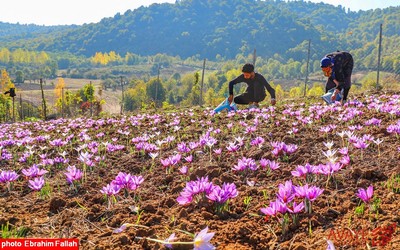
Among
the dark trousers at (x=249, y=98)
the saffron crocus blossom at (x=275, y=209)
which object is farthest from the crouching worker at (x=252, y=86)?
the saffron crocus blossom at (x=275, y=209)

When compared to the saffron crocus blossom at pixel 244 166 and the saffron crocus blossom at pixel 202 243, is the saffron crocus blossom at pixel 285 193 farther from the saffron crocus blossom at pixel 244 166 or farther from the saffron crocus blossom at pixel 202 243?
the saffron crocus blossom at pixel 244 166

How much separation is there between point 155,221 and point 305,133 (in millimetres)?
3296

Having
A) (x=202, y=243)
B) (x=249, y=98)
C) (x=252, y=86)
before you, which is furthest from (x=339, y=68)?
(x=202, y=243)

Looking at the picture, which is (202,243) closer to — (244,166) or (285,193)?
(285,193)

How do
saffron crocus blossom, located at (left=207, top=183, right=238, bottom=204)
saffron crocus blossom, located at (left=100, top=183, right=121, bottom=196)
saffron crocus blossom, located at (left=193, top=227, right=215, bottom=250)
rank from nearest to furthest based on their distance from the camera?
saffron crocus blossom, located at (left=193, top=227, right=215, bottom=250)
saffron crocus blossom, located at (left=207, top=183, right=238, bottom=204)
saffron crocus blossom, located at (left=100, top=183, right=121, bottom=196)

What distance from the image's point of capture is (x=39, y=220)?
2.52m

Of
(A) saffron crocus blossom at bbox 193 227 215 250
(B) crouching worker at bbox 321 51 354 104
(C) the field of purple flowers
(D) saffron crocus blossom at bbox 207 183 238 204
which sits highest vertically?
A: (B) crouching worker at bbox 321 51 354 104

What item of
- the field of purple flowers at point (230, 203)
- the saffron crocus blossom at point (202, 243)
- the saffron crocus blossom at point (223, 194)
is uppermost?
the saffron crocus blossom at point (202, 243)

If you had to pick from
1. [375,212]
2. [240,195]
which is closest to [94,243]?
[240,195]

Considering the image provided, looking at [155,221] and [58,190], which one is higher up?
[155,221]

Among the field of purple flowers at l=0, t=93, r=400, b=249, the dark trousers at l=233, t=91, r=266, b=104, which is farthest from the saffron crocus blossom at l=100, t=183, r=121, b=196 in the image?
the dark trousers at l=233, t=91, r=266, b=104

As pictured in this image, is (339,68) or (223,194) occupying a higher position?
(339,68)

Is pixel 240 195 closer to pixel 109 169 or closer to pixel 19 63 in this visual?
pixel 109 169

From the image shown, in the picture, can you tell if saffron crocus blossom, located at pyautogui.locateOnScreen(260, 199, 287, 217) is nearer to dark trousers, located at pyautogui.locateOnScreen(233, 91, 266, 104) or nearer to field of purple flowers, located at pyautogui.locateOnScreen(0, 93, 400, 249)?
field of purple flowers, located at pyautogui.locateOnScreen(0, 93, 400, 249)
